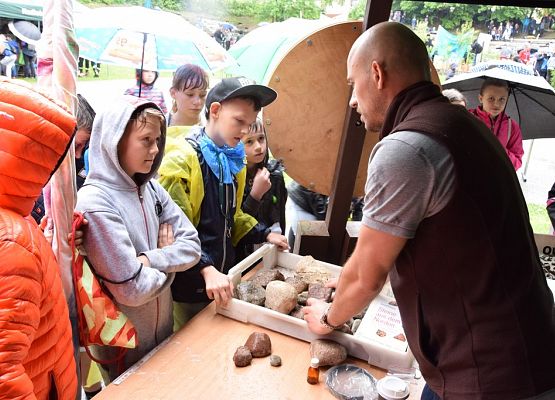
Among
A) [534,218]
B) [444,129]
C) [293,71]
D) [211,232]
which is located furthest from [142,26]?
[534,218]

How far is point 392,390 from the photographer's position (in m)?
1.32

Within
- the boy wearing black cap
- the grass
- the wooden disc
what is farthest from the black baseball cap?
the grass

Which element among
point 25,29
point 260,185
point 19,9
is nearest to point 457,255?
point 260,185

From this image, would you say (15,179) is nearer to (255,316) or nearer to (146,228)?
(146,228)

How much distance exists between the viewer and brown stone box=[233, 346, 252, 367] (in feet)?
5.10

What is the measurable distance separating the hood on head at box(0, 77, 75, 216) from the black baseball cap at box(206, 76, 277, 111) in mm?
983

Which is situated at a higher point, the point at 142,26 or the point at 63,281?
the point at 142,26

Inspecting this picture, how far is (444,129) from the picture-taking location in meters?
1.13

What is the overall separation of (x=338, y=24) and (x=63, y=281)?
1869mm

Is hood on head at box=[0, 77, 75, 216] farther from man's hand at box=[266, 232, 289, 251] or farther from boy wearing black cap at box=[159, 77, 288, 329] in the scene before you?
man's hand at box=[266, 232, 289, 251]

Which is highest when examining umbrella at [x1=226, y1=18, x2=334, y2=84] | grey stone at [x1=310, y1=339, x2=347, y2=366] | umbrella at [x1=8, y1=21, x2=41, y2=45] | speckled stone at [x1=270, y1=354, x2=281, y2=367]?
umbrella at [x1=226, y1=18, x2=334, y2=84]

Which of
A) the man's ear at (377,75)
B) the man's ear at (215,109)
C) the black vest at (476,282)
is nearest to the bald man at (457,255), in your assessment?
the black vest at (476,282)

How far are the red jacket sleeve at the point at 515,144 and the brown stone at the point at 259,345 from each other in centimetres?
307

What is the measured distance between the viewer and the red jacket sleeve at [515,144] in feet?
12.3
